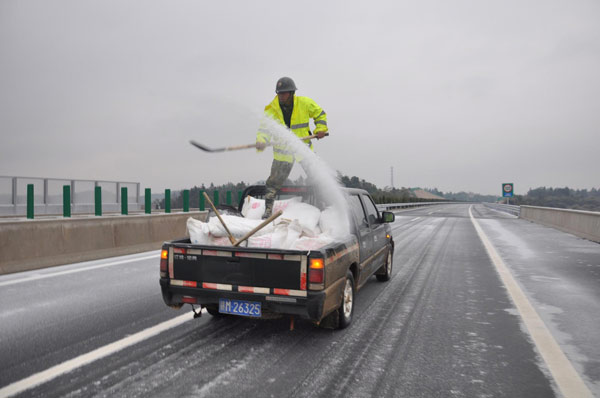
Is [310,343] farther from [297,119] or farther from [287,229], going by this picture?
[297,119]

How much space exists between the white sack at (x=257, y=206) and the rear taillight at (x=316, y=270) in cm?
136

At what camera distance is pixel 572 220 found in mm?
16844

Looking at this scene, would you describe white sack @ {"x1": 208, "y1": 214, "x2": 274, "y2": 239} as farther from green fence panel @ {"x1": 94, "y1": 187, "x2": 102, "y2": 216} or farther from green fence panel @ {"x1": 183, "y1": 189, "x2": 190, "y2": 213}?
green fence panel @ {"x1": 183, "y1": 189, "x2": 190, "y2": 213}

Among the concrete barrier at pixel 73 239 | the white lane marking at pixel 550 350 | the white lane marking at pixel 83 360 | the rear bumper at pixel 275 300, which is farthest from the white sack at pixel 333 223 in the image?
the concrete barrier at pixel 73 239

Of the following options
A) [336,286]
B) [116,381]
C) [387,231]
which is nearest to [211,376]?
[116,381]

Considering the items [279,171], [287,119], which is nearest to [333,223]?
[279,171]

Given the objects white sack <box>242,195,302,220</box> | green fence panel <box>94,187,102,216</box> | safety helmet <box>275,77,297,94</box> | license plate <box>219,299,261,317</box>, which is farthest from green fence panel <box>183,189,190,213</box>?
license plate <box>219,299,261,317</box>

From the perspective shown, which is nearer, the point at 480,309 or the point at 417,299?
the point at 480,309

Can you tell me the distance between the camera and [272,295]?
386 centimetres

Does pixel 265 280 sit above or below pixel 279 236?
below

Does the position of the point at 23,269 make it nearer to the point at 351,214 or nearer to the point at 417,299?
the point at 351,214

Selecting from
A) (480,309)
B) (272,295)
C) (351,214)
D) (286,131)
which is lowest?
(480,309)

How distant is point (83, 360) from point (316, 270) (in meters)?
2.07

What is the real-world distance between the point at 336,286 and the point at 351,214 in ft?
3.89
